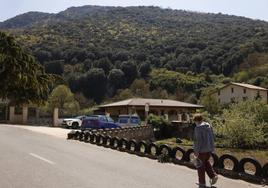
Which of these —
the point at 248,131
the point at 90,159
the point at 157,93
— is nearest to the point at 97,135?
the point at 90,159

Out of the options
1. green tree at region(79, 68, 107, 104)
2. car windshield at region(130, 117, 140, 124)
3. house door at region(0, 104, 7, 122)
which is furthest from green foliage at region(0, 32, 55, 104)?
green tree at region(79, 68, 107, 104)

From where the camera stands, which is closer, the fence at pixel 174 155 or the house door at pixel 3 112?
the fence at pixel 174 155

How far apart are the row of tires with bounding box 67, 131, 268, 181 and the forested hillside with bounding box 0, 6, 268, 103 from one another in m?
70.6

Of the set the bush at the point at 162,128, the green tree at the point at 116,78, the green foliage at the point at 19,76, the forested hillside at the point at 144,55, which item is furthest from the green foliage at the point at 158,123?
the green tree at the point at 116,78

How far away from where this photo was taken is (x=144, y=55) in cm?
12006

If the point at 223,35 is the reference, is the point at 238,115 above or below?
below

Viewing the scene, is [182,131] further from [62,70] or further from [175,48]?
[175,48]

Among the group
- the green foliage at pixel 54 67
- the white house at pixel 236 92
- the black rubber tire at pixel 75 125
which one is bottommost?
the black rubber tire at pixel 75 125

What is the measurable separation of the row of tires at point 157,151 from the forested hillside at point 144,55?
70.6 meters

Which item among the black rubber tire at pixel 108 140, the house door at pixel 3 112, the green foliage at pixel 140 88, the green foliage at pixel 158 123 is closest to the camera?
the black rubber tire at pixel 108 140

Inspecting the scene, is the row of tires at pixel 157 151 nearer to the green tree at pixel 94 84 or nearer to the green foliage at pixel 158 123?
the green foliage at pixel 158 123

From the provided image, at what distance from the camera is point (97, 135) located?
23109 millimetres

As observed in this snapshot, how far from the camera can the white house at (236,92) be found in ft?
303

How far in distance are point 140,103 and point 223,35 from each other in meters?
84.8
